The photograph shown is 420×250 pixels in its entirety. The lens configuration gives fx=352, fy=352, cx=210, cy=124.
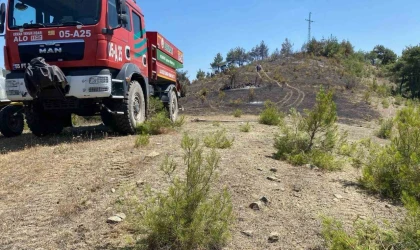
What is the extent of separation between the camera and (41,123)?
787cm

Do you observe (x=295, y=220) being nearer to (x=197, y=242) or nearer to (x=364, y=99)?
(x=197, y=242)

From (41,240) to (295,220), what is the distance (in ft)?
7.46

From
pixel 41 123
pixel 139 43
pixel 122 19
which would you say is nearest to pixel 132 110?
pixel 122 19

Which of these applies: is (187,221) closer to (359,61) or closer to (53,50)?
(53,50)

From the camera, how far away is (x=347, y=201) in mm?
3920

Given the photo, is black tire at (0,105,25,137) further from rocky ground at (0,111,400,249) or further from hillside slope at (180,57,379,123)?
hillside slope at (180,57,379,123)

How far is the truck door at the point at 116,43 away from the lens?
6779mm

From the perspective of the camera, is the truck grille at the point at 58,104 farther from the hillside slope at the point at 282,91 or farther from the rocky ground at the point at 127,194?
the hillside slope at the point at 282,91

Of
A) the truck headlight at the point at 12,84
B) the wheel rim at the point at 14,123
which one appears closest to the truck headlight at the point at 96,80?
the truck headlight at the point at 12,84

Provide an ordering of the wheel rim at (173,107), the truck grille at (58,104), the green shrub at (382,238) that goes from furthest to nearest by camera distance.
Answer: the wheel rim at (173,107), the truck grille at (58,104), the green shrub at (382,238)

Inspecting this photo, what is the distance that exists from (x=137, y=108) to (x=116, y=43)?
1.54 meters

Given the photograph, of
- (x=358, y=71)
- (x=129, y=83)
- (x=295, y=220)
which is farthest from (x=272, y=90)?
(x=295, y=220)

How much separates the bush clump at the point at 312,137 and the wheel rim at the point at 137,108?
11.0ft

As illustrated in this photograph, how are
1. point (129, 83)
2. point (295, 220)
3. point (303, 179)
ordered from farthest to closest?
point (129, 83)
point (303, 179)
point (295, 220)
